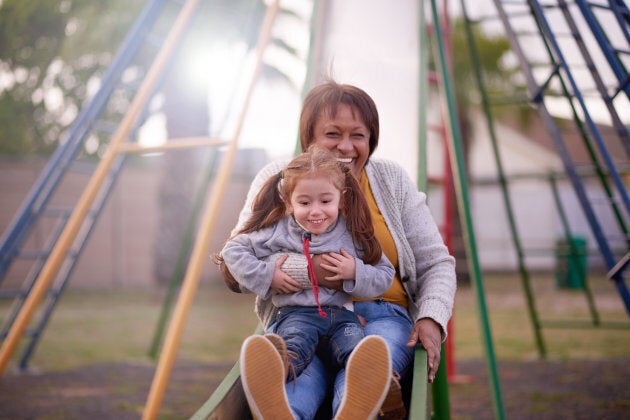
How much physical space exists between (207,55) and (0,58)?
11238mm

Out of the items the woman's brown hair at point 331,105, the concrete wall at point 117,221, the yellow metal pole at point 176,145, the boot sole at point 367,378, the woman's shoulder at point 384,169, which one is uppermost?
the concrete wall at point 117,221

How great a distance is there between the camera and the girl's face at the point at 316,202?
7.23 feet

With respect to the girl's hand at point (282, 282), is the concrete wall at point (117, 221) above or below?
above

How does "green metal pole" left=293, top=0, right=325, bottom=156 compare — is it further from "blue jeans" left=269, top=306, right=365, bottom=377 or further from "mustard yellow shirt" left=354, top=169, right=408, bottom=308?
"blue jeans" left=269, top=306, right=365, bottom=377

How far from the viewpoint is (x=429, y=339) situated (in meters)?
2.29

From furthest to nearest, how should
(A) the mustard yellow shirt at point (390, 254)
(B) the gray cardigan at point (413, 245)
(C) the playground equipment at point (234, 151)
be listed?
(C) the playground equipment at point (234, 151), (A) the mustard yellow shirt at point (390, 254), (B) the gray cardigan at point (413, 245)

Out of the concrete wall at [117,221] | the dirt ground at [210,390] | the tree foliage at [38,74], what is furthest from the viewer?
the tree foliage at [38,74]

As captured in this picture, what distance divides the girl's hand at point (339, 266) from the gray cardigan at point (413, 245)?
0.31 meters

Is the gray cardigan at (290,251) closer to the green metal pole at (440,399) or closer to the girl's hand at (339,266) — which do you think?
the girl's hand at (339,266)

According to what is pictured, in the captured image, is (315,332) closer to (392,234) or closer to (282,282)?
(282,282)

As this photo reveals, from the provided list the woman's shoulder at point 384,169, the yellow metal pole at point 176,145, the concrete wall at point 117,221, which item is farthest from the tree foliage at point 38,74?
the woman's shoulder at point 384,169

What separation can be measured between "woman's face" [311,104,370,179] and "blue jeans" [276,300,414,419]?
1.68ft

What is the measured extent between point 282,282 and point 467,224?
1.84 metres

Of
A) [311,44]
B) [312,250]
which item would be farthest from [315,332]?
[311,44]
